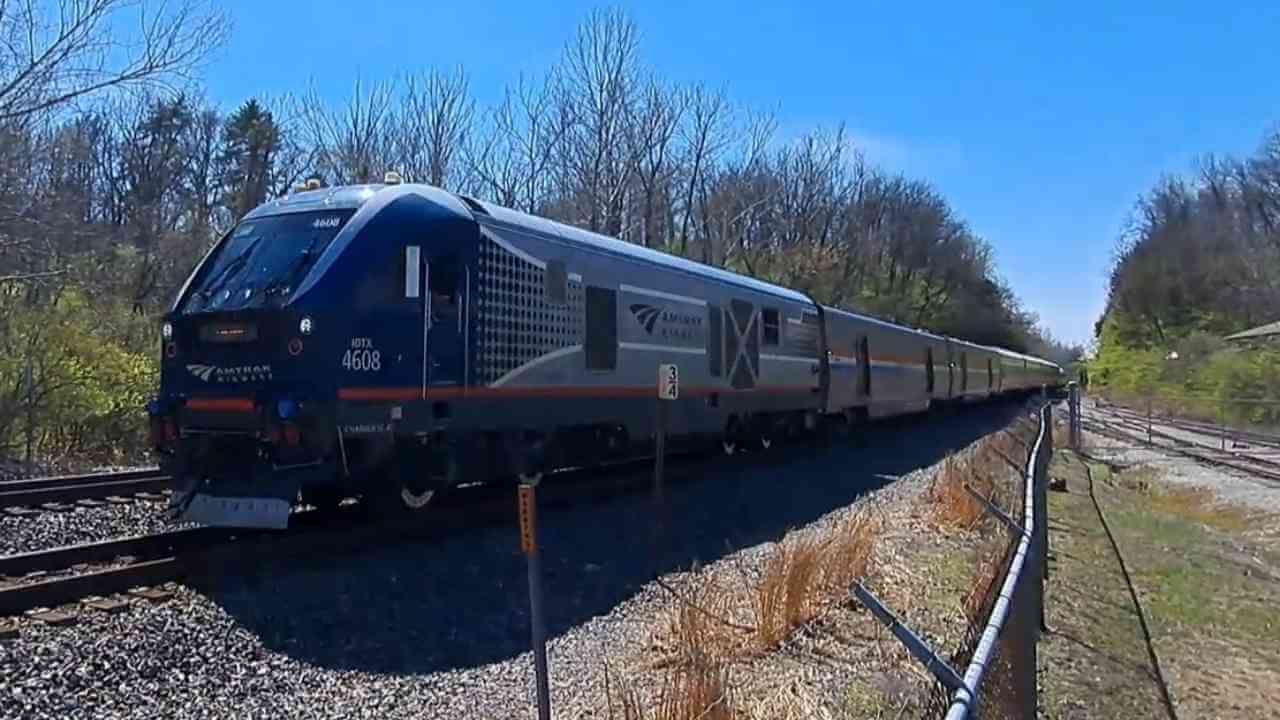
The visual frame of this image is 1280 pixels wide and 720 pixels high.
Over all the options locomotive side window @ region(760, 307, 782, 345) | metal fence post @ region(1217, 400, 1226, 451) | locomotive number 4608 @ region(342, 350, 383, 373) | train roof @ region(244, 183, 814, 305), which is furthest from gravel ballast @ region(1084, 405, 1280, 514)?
locomotive number 4608 @ region(342, 350, 383, 373)

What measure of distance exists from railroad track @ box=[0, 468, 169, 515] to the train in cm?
114

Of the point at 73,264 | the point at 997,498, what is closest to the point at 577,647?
the point at 997,498

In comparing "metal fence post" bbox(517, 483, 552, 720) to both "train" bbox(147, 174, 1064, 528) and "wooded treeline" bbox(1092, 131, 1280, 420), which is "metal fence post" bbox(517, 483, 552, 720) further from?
"wooded treeline" bbox(1092, 131, 1280, 420)

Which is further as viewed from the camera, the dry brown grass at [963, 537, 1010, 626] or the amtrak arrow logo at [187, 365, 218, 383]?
the amtrak arrow logo at [187, 365, 218, 383]

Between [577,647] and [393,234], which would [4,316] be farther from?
[577,647]

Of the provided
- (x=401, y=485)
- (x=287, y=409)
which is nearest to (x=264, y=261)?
(x=287, y=409)

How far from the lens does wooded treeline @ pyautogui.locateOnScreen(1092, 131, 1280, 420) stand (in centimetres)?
7430

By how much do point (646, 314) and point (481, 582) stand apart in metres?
6.33

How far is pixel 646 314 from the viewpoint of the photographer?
48.7ft

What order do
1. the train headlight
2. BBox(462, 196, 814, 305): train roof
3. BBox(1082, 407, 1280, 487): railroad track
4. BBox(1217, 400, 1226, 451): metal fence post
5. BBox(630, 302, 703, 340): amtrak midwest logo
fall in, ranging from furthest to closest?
BBox(1217, 400, 1226, 451): metal fence post < BBox(1082, 407, 1280, 487): railroad track < BBox(630, 302, 703, 340): amtrak midwest logo < BBox(462, 196, 814, 305): train roof < the train headlight

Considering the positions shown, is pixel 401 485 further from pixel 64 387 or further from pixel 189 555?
pixel 64 387

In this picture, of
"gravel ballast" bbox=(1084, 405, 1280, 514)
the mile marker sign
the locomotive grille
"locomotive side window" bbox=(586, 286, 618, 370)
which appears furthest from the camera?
"gravel ballast" bbox=(1084, 405, 1280, 514)

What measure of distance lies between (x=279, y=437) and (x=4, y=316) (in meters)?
12.9

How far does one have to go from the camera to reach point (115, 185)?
52.5 m
